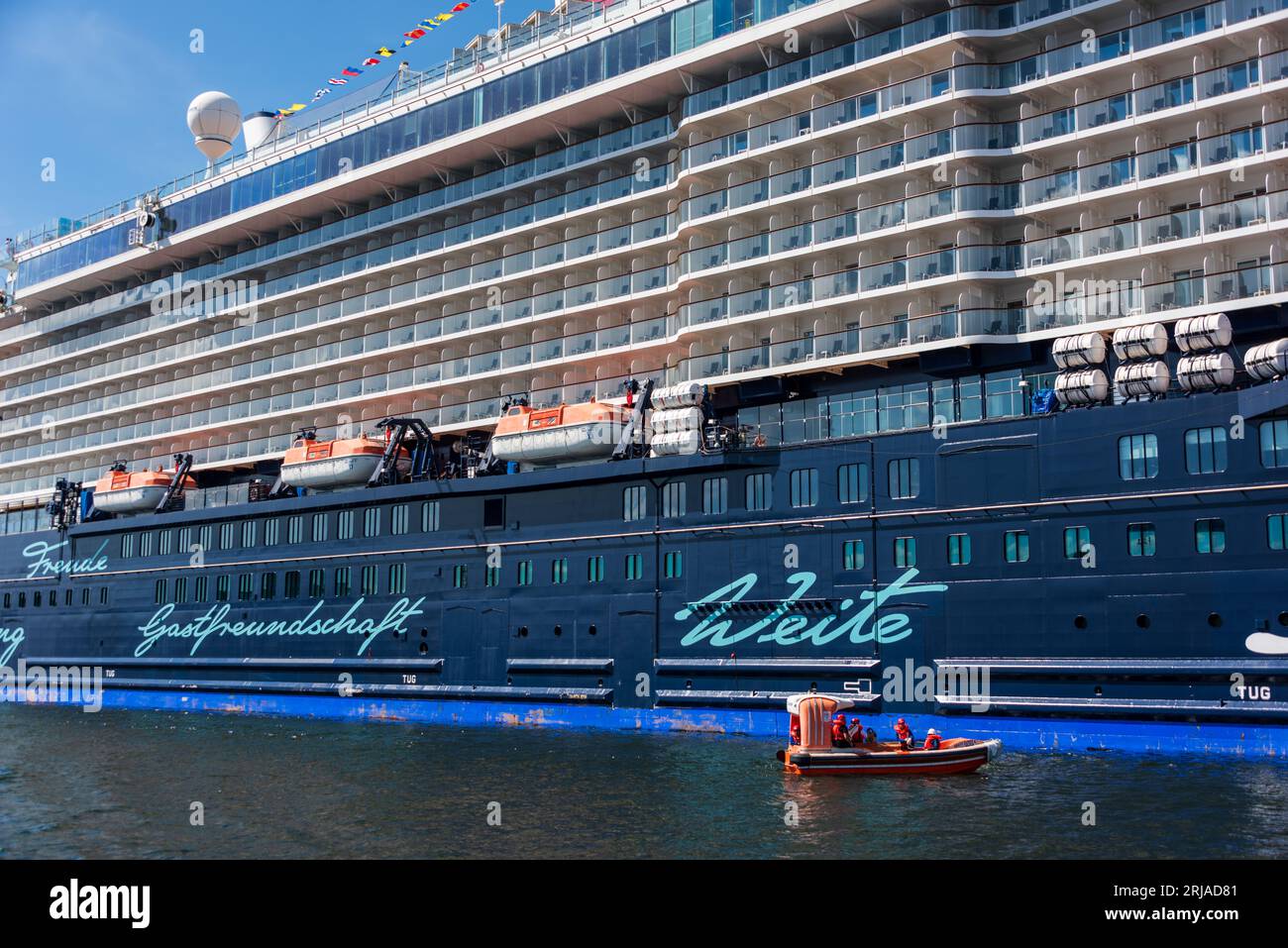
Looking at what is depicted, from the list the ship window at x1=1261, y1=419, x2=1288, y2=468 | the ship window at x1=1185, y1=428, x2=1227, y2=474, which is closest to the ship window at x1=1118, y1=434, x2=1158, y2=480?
the ship window at x1=1185, y1=428, x2=1227, y2=474

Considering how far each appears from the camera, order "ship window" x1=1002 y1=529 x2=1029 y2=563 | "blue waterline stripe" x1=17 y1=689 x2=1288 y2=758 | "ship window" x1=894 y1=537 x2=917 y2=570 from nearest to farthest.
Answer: "blue waterline stripe" x1=17 y1=689 x2=1288 y2=758, "ship window" x1=1002 y1=529 x2=1029 y2=563, "ship window" x1=894 y1=537 x2=917 y2=570

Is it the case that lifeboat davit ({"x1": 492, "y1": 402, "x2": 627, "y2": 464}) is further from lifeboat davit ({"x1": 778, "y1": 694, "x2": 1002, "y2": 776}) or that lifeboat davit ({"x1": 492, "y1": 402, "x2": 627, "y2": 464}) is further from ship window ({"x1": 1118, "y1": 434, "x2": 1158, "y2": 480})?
ship window ({"x1": 1118, "y1": 434, "x2": 1158, "y2": 480})

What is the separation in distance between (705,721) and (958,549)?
8.06 m

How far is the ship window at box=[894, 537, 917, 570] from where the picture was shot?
96.4 ft

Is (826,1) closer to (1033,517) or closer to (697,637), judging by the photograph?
(1033,517)

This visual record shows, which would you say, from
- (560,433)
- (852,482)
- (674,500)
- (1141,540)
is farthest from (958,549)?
(560,433)

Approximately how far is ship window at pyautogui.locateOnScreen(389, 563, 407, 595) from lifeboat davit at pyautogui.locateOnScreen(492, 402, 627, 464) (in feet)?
16.8

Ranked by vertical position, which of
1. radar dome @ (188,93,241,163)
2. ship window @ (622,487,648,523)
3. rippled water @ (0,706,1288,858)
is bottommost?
rippled water @ (0,706,1288,858)

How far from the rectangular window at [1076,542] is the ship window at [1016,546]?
0.87m

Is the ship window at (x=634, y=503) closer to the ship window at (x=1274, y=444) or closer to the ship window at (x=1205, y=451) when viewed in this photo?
the ship window at (x=1205, y=451)

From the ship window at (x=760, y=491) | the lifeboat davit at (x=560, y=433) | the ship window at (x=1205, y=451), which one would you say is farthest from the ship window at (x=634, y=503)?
the ship window at (x=1205, y=451)

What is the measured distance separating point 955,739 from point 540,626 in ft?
45.4

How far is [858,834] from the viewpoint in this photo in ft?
65.2
